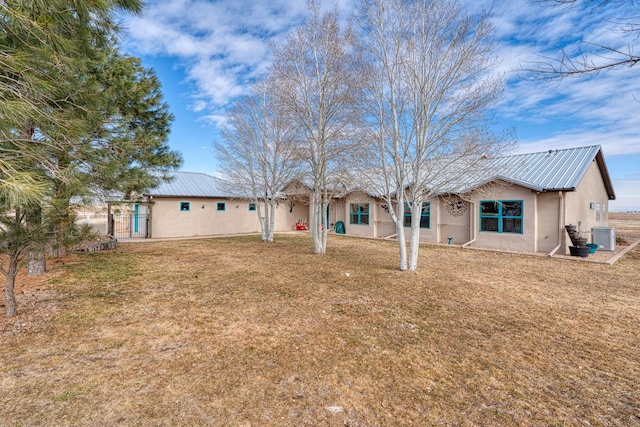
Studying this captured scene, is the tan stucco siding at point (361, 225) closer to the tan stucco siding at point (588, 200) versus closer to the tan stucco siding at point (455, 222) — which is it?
the tan stucco siding at point (455, 222)

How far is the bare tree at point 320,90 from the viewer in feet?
31.4

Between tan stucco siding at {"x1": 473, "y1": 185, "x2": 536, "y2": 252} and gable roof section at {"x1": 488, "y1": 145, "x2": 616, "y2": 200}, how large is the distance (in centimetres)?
53

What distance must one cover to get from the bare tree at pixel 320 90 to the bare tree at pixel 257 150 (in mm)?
2330

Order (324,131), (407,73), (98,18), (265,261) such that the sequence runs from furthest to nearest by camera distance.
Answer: (324,131) → (265,261) → (407,73) → (98,18)

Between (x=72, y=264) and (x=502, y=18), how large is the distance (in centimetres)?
1316

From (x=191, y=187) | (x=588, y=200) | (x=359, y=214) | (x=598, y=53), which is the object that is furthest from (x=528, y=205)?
(x=191, y=187)

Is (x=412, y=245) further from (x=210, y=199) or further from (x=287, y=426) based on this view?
(x=210, y=199)

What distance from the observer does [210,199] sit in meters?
17.9

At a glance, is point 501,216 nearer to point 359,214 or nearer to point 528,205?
point 528,205

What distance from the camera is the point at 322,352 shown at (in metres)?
3.38

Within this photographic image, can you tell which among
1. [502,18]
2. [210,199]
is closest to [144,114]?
[210,199]

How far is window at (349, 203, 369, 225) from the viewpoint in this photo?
17.1 meters

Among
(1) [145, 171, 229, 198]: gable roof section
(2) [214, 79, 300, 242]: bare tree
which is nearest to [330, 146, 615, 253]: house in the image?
(2) [214, 79, 300, 242]: bare tree

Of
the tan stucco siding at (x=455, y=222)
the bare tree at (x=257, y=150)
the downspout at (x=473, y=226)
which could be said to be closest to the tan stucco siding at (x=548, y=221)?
the downspout at (x=473, y=226)
